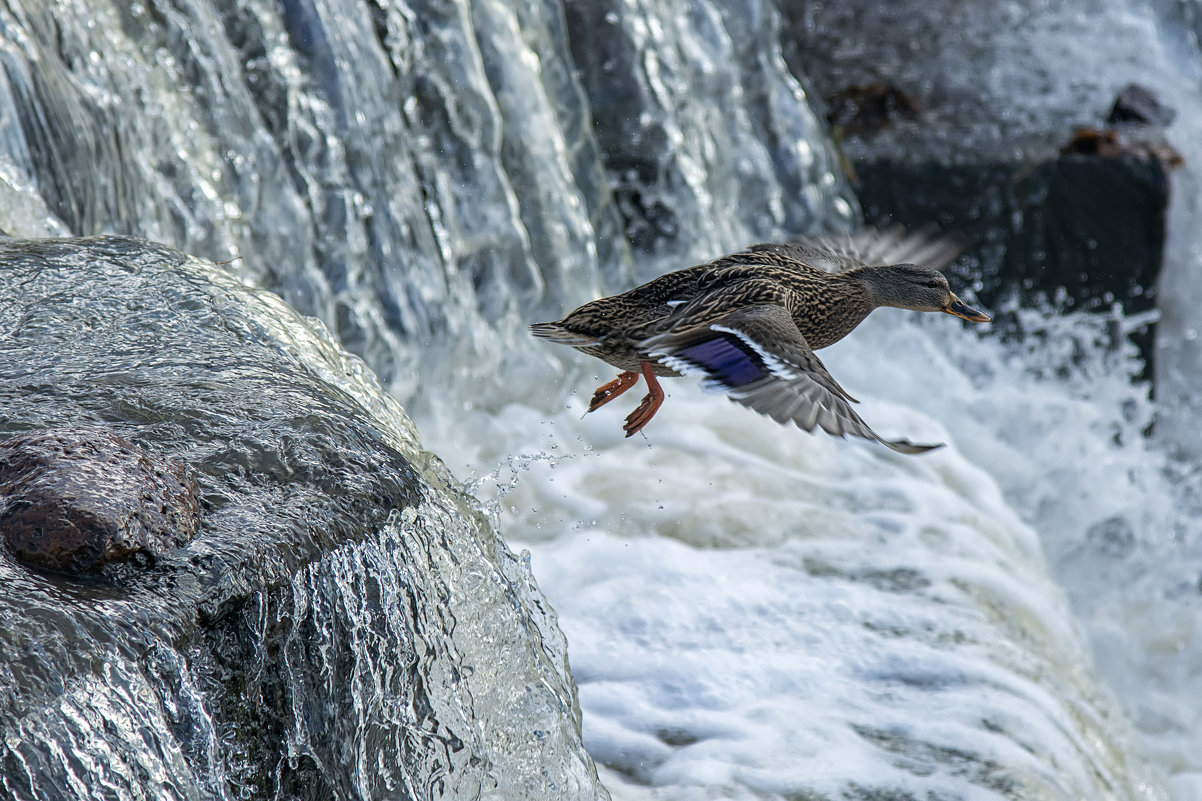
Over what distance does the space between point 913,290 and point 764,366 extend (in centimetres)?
95

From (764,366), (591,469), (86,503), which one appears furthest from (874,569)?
(86,503)

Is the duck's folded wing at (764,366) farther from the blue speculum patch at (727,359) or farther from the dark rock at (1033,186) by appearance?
the dark rock at (1033,186)

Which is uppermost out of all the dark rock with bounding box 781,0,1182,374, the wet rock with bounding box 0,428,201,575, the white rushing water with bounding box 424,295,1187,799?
the wet rock with bounding box 0,428,201,575

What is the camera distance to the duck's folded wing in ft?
7.98

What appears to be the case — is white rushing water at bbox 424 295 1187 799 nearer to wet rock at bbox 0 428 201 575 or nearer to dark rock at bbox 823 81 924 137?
dark rock at bbox 823 81 924 137

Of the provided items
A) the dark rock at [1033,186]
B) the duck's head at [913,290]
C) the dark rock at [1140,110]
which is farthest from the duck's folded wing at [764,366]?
the dark rock at [1140,110]

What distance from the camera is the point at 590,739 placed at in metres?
3.58

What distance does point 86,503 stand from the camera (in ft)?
6.05

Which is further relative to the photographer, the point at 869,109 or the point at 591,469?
the point at 869,109

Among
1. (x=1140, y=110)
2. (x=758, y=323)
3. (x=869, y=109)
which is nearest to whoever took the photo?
(x=758, y=323)

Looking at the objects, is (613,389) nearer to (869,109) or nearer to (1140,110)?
(869,109)

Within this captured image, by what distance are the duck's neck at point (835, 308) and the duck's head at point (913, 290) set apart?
0.03 meters

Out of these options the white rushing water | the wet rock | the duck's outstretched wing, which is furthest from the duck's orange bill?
the wet rock

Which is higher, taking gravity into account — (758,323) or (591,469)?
(758,323)
